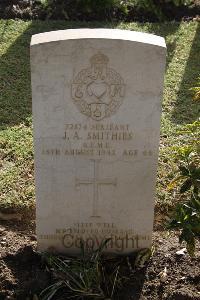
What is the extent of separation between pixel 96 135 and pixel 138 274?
1.09m

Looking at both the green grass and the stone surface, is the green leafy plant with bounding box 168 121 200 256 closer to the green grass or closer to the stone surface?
the stone surface

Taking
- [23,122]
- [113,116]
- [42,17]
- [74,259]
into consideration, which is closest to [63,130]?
[113,116]

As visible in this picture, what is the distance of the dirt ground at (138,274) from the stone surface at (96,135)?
0.16 m

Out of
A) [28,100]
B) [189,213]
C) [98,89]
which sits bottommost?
[189,213]

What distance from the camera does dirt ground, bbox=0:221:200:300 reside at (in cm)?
391

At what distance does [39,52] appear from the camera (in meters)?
3.57

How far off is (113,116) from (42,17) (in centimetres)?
510

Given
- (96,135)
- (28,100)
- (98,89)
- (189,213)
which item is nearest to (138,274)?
(189,213)

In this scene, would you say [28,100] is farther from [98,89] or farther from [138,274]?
[138,274]

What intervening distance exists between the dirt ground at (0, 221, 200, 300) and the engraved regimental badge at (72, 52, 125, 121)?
1210mm

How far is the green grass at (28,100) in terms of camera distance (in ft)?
16.5

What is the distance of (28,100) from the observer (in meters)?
6.38

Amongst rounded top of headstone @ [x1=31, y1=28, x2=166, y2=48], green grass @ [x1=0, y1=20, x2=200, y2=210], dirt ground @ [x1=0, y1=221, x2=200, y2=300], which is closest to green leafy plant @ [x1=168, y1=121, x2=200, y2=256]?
dirt ground @ [x1=0, y1=221, x2=200, y2=300]

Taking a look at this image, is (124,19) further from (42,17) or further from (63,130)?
(63,130)
